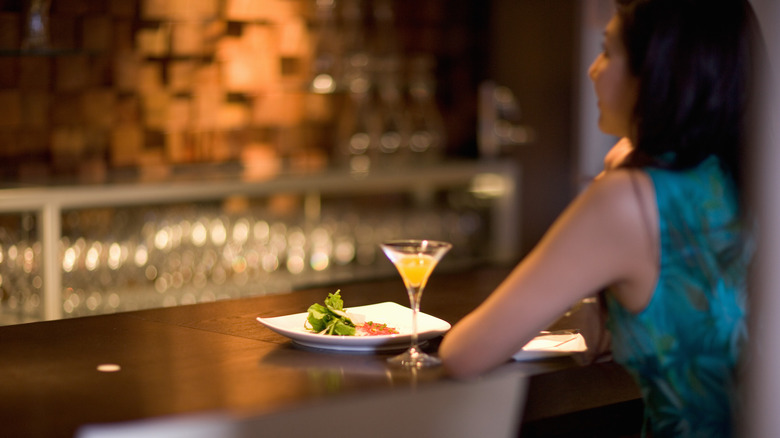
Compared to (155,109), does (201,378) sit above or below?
below

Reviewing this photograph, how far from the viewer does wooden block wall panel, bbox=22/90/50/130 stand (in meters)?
3.41

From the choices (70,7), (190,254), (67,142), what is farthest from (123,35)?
(190,254)

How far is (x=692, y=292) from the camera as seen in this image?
140cm

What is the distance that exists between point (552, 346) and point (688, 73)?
1.87ft

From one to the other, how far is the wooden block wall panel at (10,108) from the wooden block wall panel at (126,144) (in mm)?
361

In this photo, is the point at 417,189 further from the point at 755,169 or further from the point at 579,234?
the point at 755,169

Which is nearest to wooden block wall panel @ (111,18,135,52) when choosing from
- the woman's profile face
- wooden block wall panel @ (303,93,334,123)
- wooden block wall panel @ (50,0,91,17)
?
wooden block wall panel @ (50,0,91,17)

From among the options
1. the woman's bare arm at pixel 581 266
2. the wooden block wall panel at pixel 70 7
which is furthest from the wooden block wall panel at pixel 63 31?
the woman's bare arm at pixel 581 266

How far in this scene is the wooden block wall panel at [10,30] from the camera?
325 centimetres

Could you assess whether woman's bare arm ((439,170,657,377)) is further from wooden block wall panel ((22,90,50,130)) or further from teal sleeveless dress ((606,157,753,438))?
wooden block wall panel ((22,90,50,130))

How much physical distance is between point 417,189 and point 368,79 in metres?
0.53

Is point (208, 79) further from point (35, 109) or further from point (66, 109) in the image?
point (35, 109)

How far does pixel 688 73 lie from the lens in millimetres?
1362

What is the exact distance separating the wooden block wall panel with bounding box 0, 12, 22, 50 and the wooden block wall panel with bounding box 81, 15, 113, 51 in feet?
0.91
